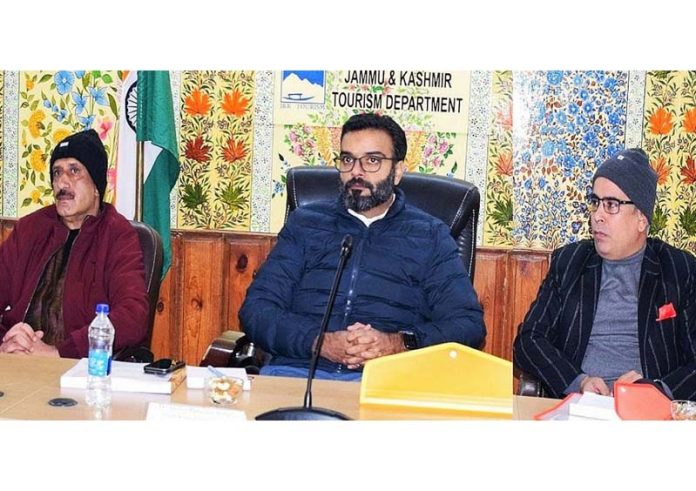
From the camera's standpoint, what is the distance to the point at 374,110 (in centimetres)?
393

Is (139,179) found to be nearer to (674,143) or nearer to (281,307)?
(281,307)

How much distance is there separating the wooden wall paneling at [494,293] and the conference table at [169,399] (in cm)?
164

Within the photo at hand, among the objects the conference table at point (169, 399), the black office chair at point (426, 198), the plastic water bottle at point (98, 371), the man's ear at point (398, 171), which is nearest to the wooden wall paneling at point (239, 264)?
the black office chair at point (426, 198)

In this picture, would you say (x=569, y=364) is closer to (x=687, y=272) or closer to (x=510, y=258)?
(x=687, y=272)

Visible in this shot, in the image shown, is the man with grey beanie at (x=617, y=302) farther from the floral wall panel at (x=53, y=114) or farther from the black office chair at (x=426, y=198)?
the floral wall panel at (x=53, y=114)

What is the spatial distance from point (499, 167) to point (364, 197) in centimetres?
101

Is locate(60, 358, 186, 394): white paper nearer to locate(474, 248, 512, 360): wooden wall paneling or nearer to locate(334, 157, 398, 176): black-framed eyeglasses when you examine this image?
locate(334, 157, 398, 176): black-framed eyeglasses

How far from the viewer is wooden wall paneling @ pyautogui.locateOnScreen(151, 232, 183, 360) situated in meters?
4.10

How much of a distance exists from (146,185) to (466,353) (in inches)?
85.6

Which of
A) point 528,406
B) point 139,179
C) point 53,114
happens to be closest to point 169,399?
point 528,406

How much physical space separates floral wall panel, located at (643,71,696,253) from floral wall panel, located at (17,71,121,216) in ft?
7.21

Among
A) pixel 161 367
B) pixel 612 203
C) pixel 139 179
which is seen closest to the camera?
pixel 161 367
